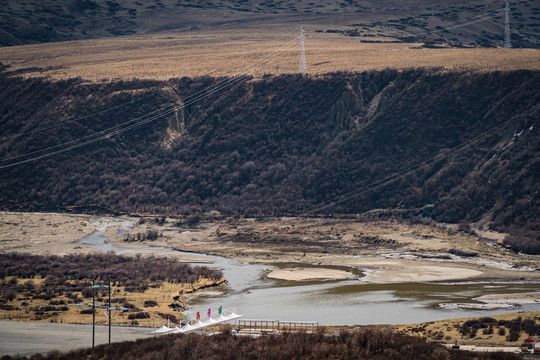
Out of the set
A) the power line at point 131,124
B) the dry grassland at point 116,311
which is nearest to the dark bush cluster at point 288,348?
the dry grassland at point 116,311

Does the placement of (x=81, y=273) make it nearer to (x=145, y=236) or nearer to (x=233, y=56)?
(x=145, y=236)

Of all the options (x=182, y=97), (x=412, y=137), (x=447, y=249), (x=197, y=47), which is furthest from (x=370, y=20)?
(x=447, y=249)

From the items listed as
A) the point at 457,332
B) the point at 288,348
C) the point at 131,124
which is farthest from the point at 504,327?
the point at 131,124

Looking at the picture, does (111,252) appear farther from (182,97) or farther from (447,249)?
(182,97)

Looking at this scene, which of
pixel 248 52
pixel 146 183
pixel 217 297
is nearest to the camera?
pixel 217 297

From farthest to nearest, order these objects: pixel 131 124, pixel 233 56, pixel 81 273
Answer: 1. pixel 233 56
2. pixel 131 124
3. pixel 81 273
